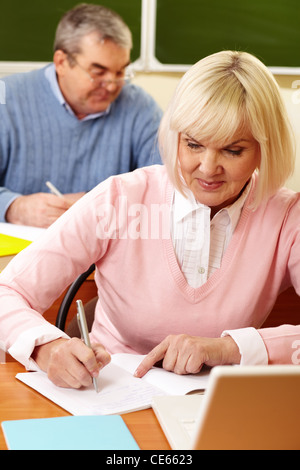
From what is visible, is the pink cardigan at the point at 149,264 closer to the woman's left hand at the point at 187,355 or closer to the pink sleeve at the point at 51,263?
the pink sleeve at the point at 51,263

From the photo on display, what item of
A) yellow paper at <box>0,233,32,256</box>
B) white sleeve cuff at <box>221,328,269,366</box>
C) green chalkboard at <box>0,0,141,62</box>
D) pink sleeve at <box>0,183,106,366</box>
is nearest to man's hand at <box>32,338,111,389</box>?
pink sleeve at <box>0,183,106,366</box>

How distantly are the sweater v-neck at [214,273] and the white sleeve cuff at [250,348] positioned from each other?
0.16m

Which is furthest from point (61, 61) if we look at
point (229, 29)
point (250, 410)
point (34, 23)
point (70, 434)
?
point (250, 410)

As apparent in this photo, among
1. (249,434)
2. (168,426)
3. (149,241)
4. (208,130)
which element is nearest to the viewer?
(249,434)

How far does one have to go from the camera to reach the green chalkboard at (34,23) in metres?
3.38

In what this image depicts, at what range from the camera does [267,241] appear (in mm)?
1422

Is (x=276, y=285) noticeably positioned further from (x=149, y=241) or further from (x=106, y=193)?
(x=106, y=193)

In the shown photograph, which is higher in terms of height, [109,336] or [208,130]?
[208,130]

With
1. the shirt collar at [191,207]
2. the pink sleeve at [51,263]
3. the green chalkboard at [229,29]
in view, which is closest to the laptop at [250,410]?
the pink sleeve at [51,263]

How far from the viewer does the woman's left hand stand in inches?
45.9

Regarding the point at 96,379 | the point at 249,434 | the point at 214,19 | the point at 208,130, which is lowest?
the point at 96,379

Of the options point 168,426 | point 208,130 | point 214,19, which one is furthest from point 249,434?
point 214,19

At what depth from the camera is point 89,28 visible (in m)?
2.62
